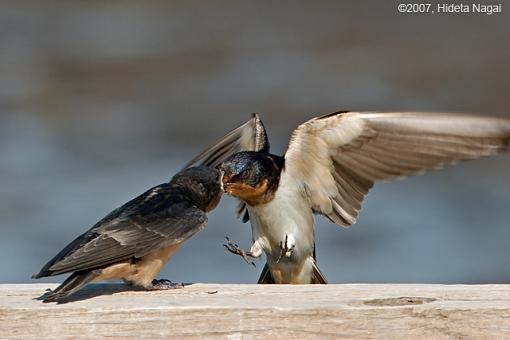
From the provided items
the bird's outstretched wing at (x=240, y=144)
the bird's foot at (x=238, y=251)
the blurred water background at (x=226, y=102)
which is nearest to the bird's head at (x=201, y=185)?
the bird's foot at (x=238, y=251)

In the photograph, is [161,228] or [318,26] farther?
[318,26]

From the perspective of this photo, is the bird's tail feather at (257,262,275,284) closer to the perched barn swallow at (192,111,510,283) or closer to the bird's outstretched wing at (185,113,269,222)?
the perched barn swallow at (192,111,510,283)

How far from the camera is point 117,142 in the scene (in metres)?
9.78

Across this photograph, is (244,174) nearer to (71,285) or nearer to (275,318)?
(71,285)

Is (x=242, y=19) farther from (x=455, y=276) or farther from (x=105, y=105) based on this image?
(x=455, y=276)

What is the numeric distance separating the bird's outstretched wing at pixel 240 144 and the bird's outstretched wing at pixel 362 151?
1.38 ft

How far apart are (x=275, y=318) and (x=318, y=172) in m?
2.06

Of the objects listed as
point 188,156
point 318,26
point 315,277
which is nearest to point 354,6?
point 318,26

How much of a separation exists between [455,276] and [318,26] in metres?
4.87

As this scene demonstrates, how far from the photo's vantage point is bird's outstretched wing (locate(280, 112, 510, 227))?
458cm

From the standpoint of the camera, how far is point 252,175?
476 centimetres

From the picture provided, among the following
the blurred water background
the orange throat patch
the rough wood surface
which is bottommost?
the blurred water background

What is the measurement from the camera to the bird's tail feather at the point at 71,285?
3119 millimetres

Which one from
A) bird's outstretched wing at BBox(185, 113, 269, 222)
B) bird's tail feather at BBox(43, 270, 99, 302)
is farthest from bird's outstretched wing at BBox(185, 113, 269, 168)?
bird's tail feather at BBox(43, 270, 99, 302)
